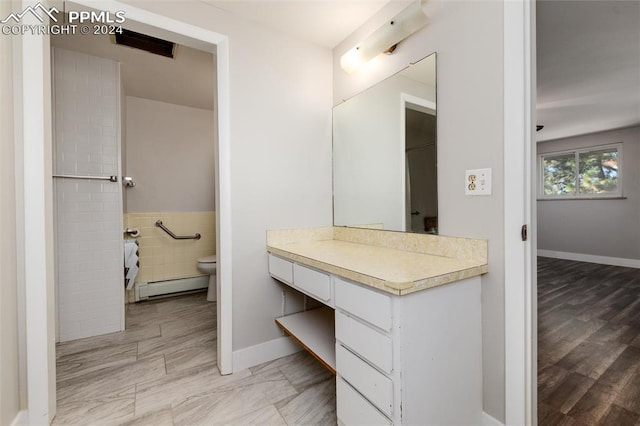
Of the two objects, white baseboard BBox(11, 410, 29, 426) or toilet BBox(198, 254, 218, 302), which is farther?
toilet BBox(198, 254, 218, 302)

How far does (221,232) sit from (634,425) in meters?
2.28

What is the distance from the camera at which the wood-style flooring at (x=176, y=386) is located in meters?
1.39

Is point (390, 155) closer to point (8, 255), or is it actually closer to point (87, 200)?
point (8, 255)

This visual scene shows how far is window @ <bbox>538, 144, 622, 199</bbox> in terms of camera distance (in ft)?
15.2

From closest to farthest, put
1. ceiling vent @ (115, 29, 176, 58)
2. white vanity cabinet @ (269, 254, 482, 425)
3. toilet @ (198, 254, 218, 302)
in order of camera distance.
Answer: white vanity cabinet @ (269, 254, 482, 425), ceiling vent @ (115, 29, 176, 58), toilet @ (198, 254, 218, 302)

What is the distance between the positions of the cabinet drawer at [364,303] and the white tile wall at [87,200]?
217 centimetres

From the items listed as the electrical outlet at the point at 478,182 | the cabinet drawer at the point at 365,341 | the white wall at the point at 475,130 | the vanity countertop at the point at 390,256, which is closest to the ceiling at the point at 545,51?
the white wall at the point at 475,130

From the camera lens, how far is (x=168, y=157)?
3367 millimetres

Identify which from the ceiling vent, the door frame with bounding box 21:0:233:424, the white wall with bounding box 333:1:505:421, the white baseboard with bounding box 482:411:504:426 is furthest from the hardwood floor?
the ceiling vent

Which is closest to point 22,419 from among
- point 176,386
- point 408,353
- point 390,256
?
point 176,386

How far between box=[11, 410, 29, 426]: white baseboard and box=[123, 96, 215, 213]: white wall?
2.16 meters

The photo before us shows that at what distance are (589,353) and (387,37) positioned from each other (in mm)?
2448

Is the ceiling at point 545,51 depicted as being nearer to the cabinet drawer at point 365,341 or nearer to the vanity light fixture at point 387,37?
the vanity light fixture at point 387,37

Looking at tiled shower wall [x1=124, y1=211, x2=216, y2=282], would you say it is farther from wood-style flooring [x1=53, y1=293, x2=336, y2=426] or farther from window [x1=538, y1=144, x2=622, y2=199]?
window [x1=538, y1=144, x2=622, y2=199]
